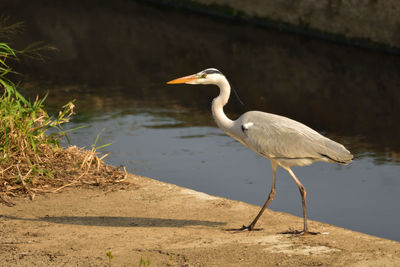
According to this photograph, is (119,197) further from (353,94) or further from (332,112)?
(353,94)

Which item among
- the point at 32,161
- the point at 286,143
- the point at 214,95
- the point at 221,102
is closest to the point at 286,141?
the point at 286,143

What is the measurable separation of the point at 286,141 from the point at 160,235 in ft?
4.51

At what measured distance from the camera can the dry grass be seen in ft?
24.3

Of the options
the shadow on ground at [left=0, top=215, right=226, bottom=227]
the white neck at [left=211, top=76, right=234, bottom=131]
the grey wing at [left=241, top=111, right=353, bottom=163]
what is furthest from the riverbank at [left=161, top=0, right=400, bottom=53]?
the shadow on ground at [left=0, top=215, right=226, bottom=227]

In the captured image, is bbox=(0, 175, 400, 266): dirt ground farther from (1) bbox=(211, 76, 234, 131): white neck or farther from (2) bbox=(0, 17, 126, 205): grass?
(1) bbox=(211, 76, 234, 131): white neck

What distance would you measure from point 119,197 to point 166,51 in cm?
811

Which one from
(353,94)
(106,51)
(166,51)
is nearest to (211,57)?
(166,51)

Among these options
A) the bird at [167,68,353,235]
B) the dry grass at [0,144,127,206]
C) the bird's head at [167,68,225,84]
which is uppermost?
the bird's head at [167,68,225,84]

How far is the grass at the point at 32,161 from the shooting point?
745 cm

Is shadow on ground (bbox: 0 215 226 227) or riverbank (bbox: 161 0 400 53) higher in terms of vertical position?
riverbank (bbox: 161 0 400 53)

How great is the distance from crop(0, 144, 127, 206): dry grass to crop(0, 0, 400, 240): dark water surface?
2.76 feet

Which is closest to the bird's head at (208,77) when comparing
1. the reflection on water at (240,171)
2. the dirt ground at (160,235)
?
the dirt ground at (160,235)

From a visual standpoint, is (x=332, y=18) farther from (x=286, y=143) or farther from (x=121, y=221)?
(x=121, y=221)

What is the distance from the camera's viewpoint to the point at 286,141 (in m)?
6.52
